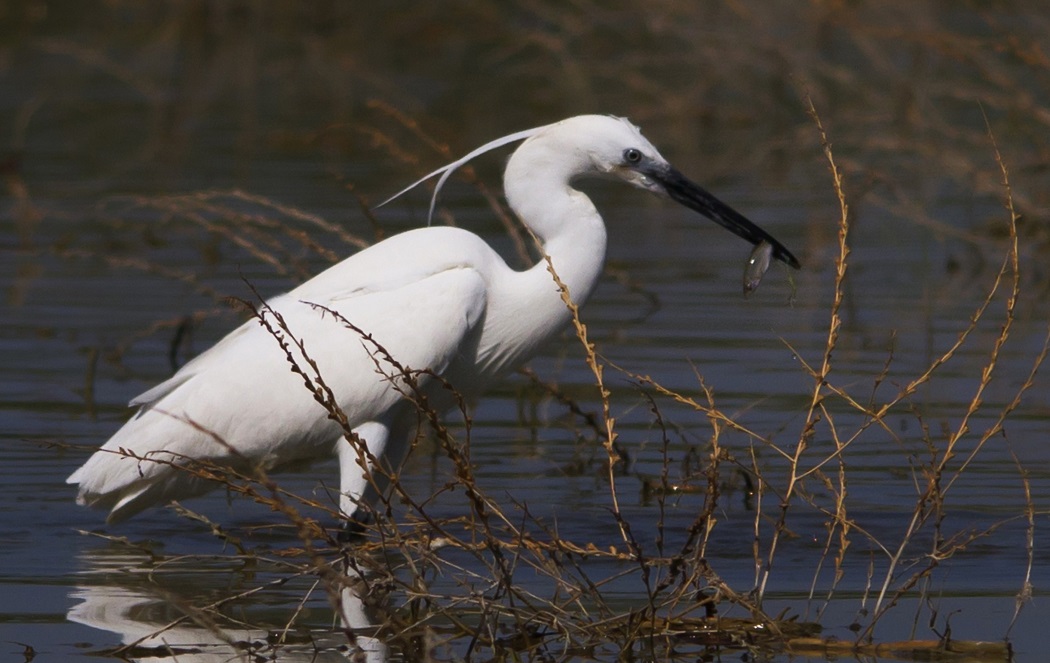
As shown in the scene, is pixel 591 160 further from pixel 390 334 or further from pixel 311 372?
pixel 311 372

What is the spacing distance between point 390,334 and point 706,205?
1.10 metres

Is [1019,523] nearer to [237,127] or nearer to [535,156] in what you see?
[535,156]

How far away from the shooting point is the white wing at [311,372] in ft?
17.9

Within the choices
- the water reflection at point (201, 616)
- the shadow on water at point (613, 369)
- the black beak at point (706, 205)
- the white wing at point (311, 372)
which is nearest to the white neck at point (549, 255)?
the white wing at point (311, 372)

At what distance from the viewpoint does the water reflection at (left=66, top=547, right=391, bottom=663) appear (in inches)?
172

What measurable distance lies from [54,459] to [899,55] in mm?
13797

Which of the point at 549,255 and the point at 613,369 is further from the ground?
the point at 549,255

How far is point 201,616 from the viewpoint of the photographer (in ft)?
12.1

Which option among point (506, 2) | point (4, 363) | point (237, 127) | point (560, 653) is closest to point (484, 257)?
point (560, 653)

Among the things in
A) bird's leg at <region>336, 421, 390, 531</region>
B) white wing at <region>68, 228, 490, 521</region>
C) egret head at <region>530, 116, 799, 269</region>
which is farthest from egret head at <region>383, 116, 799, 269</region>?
bird's leg at <region>336, 421, 390, 531</region>

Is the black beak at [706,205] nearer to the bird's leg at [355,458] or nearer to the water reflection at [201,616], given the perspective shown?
the bird's leg at [355,458]

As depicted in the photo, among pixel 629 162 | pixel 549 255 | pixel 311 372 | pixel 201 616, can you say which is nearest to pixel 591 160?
pixel 629 162

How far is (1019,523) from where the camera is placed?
5.68 metres

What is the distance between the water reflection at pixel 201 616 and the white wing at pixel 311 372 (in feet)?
0.83
